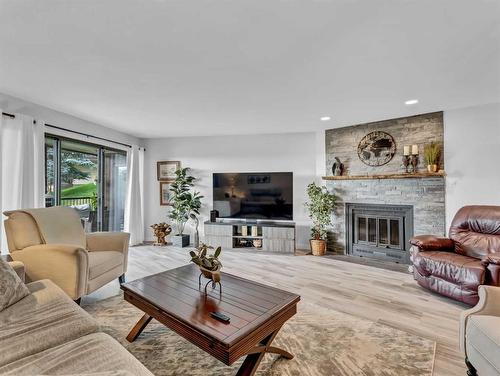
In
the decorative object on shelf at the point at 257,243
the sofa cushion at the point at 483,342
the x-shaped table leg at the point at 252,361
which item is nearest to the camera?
the sofa cushion at the point at 483,342

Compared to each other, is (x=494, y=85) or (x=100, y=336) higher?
(x=494, y=85)

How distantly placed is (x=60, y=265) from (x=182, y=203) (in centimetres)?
306

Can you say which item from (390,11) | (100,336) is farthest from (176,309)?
(390,11)

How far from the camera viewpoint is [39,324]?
1.33m

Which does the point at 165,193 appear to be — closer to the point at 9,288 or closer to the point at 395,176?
the point at 9,288

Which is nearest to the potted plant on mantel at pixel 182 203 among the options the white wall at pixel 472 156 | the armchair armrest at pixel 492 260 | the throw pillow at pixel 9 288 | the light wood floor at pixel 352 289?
the light wood floor at pixel 352 289

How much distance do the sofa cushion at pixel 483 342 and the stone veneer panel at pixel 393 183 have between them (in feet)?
9.11

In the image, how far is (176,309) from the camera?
159 cm

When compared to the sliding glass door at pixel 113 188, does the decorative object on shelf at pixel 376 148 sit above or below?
above

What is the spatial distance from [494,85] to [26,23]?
4281 mm

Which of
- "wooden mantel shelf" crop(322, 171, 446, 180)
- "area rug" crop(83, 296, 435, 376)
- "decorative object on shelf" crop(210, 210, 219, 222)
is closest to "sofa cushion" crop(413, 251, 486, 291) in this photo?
"area rug" crop(83, 296, 435, 376)

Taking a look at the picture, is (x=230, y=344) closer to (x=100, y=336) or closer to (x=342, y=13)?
(x=100, y=336)

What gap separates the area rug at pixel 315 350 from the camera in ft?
5.51

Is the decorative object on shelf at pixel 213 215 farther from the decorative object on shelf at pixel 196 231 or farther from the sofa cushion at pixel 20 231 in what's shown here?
the sofa cushion at pixel 20 231
